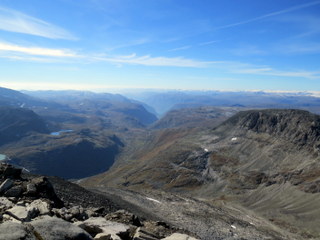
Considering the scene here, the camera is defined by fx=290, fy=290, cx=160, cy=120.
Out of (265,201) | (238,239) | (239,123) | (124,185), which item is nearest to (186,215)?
(238,239)

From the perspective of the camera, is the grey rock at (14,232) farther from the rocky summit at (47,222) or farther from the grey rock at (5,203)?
the grey rock at (5,203)

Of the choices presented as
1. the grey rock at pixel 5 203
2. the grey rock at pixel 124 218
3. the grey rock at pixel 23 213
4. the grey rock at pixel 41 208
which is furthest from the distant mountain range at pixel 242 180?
the grey rock at pixel 23 213

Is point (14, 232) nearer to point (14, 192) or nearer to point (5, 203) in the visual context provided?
point (5, 203)

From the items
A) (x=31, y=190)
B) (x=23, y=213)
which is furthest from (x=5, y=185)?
(x=23, y=213)

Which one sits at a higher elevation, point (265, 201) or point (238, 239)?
point (238, 239)

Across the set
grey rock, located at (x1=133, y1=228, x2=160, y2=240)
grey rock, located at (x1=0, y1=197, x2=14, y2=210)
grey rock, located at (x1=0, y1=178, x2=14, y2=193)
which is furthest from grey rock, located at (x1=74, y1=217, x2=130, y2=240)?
grey rock, located at (x1=0, y1=178, x2=14, y2=193)

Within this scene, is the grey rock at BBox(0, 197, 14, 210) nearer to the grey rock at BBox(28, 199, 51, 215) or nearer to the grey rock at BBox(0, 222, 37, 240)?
the grey rock at BBox(28, 199, 51, 215)

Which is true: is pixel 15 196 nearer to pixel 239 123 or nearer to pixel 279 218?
pixel 279 218
